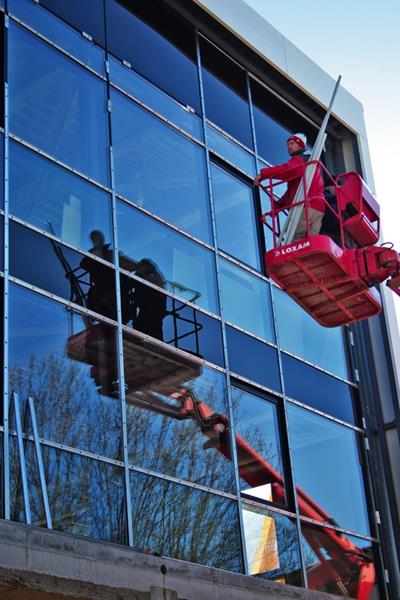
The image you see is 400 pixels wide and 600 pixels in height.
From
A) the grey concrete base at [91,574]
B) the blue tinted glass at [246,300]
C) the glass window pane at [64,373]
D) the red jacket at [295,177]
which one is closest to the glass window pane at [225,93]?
the blue tinted glass at [246,300]

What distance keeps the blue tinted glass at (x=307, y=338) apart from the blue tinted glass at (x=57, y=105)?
4.33m

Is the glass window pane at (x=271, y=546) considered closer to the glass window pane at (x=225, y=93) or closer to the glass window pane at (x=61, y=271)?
the glass window pane at (x=61, y=271)

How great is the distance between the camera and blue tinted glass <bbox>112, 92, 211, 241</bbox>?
1525 cm

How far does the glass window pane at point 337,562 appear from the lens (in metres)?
15.5

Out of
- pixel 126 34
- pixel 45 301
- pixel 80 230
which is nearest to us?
pixel 45 301

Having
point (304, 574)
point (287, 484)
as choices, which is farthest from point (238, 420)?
point (304, 574)

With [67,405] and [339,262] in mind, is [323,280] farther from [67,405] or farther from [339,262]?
[67,405]

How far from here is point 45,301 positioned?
1255 cm

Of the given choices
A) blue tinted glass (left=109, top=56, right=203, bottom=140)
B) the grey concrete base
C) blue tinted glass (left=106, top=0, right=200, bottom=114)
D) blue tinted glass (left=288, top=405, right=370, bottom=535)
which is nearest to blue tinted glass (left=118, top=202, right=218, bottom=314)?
blue tinted glass (left=109, top=56, right=203, bottom=140)

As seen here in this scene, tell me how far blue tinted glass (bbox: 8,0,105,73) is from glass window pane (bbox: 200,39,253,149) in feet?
9.55

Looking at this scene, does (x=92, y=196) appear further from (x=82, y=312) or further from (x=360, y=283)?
(x=360, y=283)

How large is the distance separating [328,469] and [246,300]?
3088 mm

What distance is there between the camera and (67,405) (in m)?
12.2

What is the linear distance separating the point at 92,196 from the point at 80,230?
0.73m
